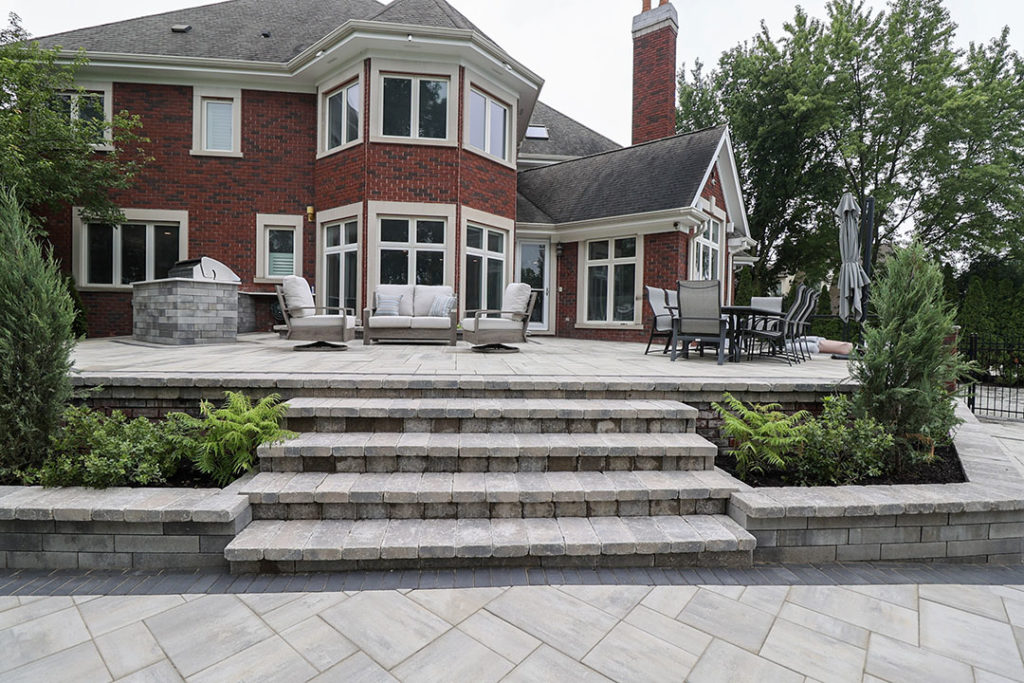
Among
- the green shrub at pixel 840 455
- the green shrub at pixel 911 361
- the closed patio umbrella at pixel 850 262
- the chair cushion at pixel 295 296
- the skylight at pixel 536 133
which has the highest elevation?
the skylight at pixel 536 133

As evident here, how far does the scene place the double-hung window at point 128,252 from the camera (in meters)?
10.2

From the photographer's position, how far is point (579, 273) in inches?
472

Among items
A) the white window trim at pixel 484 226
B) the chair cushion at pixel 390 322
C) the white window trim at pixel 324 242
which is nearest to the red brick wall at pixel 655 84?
the white window trim at pixel 484 226

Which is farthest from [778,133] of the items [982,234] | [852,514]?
[852,514]

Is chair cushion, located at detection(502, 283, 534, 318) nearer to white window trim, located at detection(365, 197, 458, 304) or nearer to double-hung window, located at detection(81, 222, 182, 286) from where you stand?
white window trim, located at detection(365, 197, 458, 304)

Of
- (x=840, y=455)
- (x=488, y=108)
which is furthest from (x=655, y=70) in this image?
(x=840, y=455)

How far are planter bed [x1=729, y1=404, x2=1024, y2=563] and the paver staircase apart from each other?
155 millimetres

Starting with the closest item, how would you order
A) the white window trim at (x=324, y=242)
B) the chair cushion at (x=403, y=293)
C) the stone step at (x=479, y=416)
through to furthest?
the stone step at (x=479, y=416) → the chair cushion at (x=403, y=293) → the white window trim at (x=324, y=242)

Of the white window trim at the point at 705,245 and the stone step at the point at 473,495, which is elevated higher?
the white window trim at the point at 705,245

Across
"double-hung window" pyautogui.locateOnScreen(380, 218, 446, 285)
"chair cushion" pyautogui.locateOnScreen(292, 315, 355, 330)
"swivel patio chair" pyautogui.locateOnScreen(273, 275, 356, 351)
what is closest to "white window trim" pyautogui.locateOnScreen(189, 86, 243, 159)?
"double-hung window" pyautogui.locateOnScreen(380, 218, 446, 285)

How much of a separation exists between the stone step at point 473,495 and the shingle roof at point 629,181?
849 centimetres

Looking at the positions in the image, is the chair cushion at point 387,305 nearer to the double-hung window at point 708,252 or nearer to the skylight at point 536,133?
the double-hung window at point 708,252

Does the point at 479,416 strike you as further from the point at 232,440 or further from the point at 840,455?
the point at 840,455

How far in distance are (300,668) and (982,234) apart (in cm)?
2143
